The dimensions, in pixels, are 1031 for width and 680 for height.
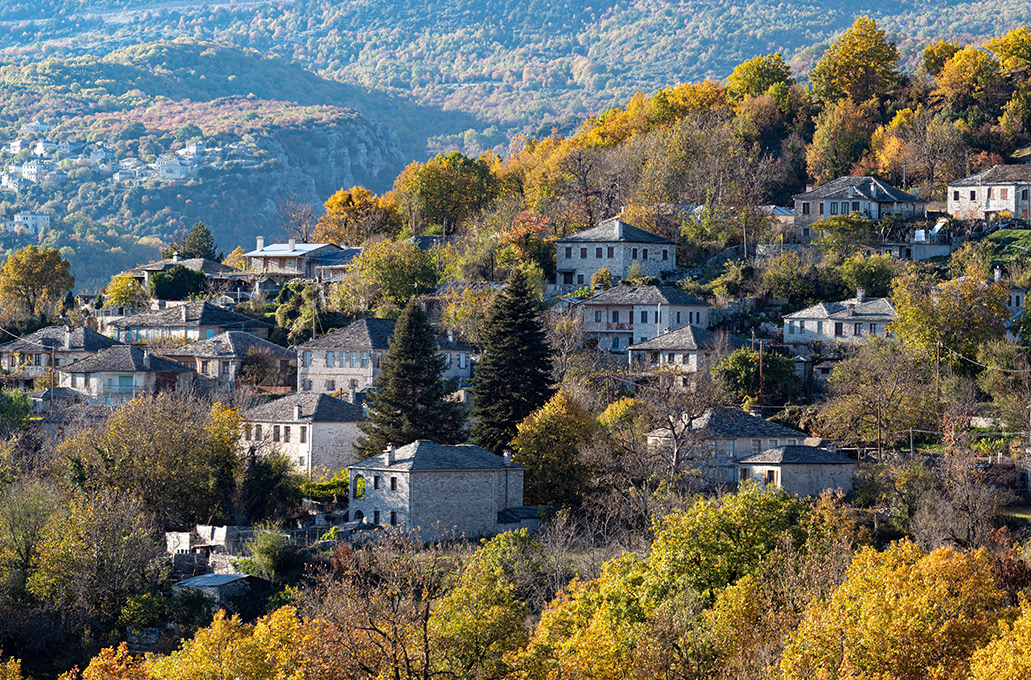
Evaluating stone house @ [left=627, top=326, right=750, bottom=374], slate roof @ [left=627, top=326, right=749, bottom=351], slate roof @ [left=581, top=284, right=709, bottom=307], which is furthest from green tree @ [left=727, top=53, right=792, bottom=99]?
stone house @ [left=627, top=326, right=750, bottom=374]

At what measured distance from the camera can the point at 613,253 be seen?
95.9 metres

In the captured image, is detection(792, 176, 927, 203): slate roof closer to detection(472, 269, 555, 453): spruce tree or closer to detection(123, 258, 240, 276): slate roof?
detection(472, 269, 555, 453): spruce tree

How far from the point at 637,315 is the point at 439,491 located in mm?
28675

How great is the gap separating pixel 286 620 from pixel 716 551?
1474cm

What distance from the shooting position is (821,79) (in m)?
122

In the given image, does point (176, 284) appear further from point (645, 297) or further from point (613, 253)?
point (645, 297)

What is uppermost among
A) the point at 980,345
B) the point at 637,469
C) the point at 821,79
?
the point at 821,79

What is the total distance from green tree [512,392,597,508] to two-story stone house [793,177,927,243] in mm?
35703

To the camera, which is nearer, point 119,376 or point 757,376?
point 757,376

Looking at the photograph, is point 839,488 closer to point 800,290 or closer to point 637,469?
point 637,469

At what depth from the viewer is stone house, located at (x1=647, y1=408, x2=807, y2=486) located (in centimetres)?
6794

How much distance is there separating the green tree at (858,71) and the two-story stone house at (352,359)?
4775 centimetres

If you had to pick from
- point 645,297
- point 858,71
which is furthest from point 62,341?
point 858,71

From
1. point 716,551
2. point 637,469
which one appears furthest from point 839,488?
point 716,551
